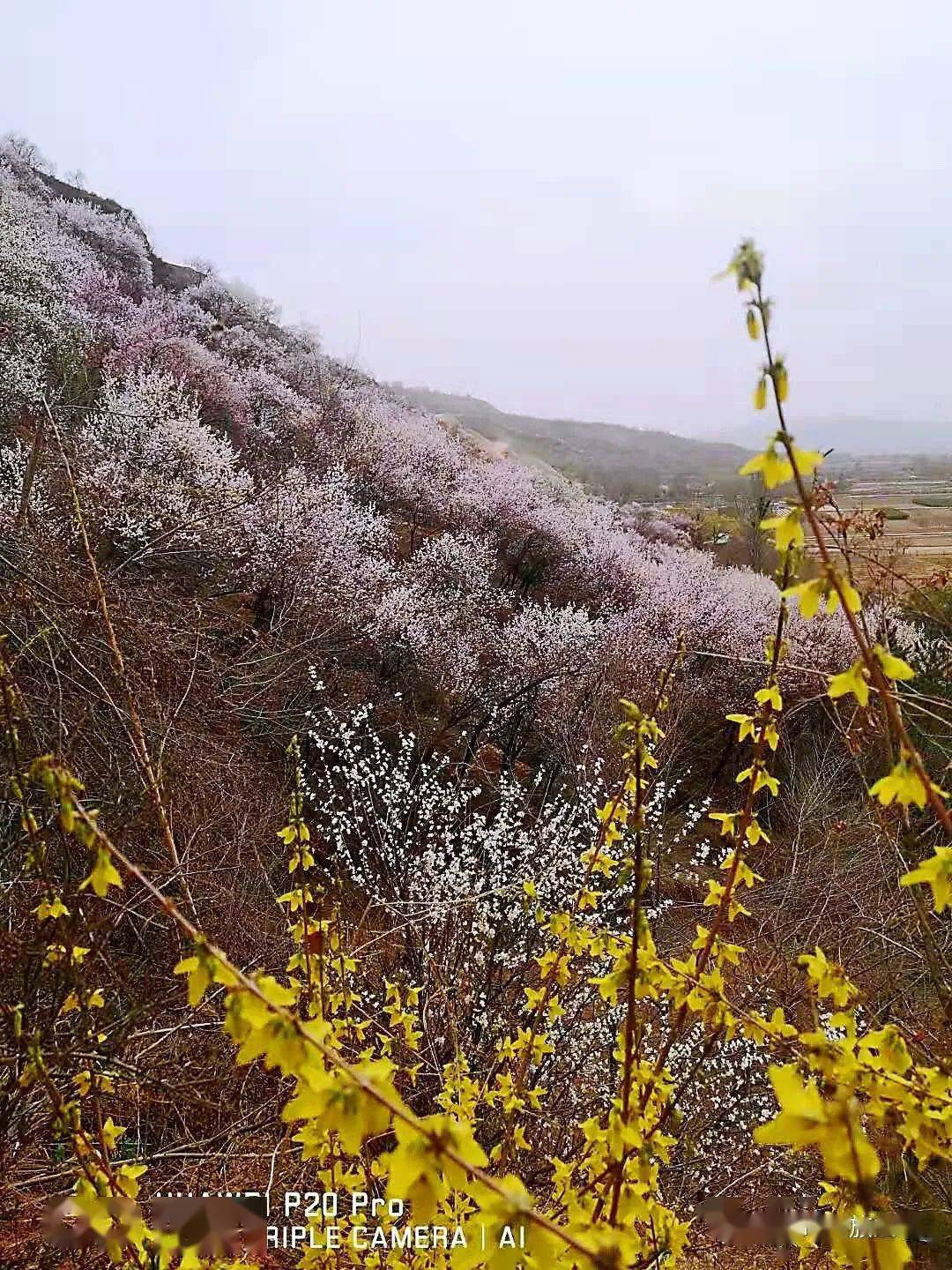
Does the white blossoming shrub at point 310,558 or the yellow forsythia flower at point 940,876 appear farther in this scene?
the white blossoming shrub at point 310,558

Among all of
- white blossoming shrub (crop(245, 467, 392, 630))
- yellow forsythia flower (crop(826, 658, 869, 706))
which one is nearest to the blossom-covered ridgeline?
white blossoming shrub (crop(245, 467, 392, 630))

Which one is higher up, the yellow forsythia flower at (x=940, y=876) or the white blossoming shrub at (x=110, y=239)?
the white blossoming shrub at (x=110, y=239)

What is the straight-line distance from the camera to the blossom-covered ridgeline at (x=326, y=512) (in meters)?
9.26

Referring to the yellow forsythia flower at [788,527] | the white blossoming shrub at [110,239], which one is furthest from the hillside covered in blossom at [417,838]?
the white blossoming shrub at [110,239]

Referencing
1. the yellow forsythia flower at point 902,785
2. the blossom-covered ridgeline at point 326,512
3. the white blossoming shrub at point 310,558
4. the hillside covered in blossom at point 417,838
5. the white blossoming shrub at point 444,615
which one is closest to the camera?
the yellow forsythia flower at point 902,785

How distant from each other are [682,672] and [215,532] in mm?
6414

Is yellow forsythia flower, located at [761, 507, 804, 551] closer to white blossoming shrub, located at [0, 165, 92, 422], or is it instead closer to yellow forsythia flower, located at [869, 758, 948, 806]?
yellow forsythia flower, located at [869, 758, 948, 806]

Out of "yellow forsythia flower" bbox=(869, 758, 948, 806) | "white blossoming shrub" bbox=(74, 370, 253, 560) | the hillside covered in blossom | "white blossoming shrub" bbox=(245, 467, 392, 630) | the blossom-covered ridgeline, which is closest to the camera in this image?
"yellow forsythia flower" bbox=(869, 758, 948, 806)

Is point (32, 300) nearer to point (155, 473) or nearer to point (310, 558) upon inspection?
point (155, 473)

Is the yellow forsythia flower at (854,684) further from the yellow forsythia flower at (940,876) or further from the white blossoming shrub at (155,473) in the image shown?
the white blossoming shrub at (155,473)

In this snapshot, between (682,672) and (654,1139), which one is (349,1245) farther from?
(682,672)

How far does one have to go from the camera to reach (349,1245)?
89.7 inches

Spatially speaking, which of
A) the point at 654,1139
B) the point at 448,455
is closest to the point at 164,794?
the point at 654,1139

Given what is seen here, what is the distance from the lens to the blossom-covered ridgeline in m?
9.26
